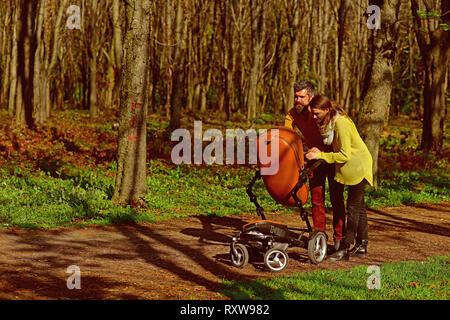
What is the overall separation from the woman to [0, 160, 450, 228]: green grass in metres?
4.02

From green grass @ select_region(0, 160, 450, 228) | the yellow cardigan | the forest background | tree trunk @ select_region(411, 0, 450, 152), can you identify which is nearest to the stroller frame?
the yellow cardigan

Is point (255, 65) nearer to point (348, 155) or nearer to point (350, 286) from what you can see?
point (348, 155)

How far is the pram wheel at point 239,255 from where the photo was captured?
7688mm

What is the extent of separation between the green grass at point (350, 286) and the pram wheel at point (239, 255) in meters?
0.68

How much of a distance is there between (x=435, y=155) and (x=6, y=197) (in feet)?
45.0

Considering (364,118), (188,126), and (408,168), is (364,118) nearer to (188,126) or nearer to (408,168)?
(408,168)

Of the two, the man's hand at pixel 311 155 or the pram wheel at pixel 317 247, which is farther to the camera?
the pram wheel at pixel 317 247

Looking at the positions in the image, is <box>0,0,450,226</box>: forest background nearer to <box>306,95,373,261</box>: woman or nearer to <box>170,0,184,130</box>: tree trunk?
<box>170,0,184,130</box>: tree trunk

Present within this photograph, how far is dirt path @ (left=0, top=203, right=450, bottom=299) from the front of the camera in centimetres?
642

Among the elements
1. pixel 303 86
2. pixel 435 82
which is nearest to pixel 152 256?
pixel 303 86

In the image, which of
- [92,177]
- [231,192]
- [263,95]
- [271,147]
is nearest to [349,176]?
[271,147]

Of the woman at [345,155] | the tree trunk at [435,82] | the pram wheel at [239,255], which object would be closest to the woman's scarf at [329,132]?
the woman at [345,155]

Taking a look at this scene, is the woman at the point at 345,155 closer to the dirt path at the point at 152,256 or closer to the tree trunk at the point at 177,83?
the dirt path at the point at 152,256

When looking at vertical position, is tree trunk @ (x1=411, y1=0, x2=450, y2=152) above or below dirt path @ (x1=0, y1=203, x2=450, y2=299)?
above
